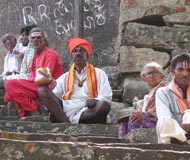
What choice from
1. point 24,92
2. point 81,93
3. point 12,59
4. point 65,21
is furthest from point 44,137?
point 65,21

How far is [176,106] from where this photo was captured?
169 inches

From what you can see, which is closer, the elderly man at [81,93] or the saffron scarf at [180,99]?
the saffron scarf at [180,99]

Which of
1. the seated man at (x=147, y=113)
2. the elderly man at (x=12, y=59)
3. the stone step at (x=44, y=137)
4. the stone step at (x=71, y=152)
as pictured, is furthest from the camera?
the elderly man at (x=12, y=59)

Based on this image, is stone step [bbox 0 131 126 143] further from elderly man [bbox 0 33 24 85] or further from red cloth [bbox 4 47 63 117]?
elderly man [bbox 0 33 24 85]

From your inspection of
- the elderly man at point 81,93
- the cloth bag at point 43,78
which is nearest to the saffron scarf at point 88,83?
the elderly man at point 81,93

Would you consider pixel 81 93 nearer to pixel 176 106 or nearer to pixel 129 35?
pixel 129 35

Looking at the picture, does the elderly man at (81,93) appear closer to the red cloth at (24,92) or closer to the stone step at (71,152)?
the red cloth at (24,92)

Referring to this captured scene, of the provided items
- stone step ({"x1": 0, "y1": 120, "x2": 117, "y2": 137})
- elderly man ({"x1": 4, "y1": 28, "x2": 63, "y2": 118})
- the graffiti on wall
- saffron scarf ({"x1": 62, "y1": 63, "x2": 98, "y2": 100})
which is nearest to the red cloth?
elderly man ({"x1": 4, "y1": 28, "x2": 63, "y2": 118})

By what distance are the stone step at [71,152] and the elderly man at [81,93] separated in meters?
3.07

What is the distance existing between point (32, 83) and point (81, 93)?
76cm

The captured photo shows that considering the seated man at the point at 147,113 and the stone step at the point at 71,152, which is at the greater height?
the stone step at the point at 71,152

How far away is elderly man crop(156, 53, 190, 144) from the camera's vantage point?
3.74 meters

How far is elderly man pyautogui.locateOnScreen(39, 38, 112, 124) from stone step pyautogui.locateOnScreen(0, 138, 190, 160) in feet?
10.1

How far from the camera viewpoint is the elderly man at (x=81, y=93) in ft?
18.2
